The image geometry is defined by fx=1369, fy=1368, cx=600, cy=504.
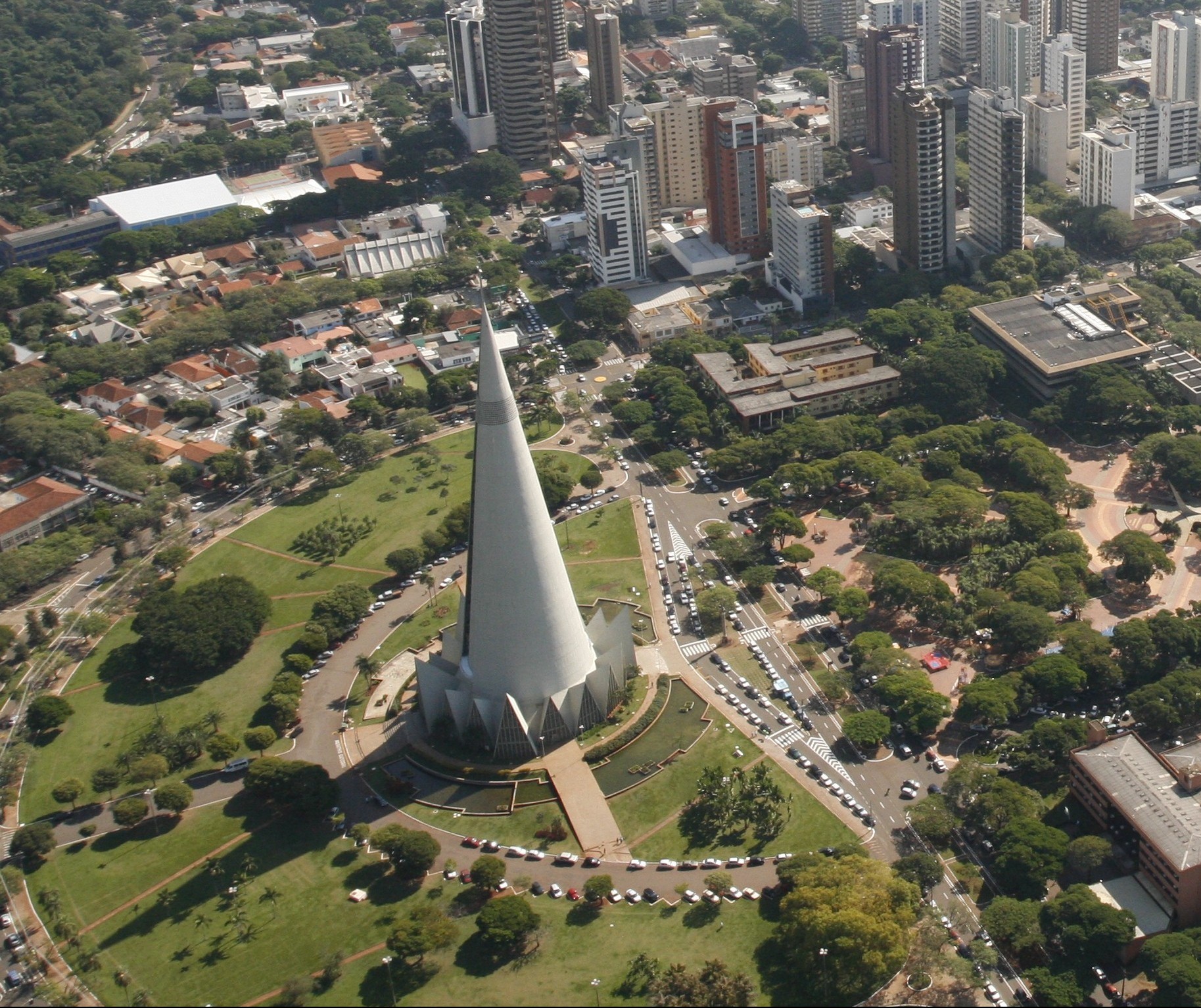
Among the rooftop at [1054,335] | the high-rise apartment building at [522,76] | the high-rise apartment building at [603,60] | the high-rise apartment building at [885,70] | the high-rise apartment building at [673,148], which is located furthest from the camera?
the high-rise apartment building at [603,60]

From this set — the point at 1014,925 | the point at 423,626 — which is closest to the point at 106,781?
the point at 423,626

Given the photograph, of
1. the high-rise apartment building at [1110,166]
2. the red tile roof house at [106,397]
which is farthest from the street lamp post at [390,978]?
the high-rise apartment building at [1110,166]

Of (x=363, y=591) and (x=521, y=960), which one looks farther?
(x=363, y=591)

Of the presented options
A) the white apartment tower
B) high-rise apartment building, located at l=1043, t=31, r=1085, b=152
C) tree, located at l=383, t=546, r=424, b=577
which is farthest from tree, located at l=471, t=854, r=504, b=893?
the white apartment tower

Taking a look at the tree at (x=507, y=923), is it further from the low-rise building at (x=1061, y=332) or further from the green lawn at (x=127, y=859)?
the low-rise building at (x=1061, y=332)

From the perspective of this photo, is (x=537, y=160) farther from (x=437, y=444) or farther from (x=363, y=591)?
(x=363, y=591)

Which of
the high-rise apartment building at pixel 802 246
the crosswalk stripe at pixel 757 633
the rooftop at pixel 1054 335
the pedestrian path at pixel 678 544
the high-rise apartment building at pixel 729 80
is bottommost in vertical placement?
the crosswalk stripe at pixel 757 633

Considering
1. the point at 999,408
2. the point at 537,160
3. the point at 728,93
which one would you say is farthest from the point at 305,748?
the point at 728,93
